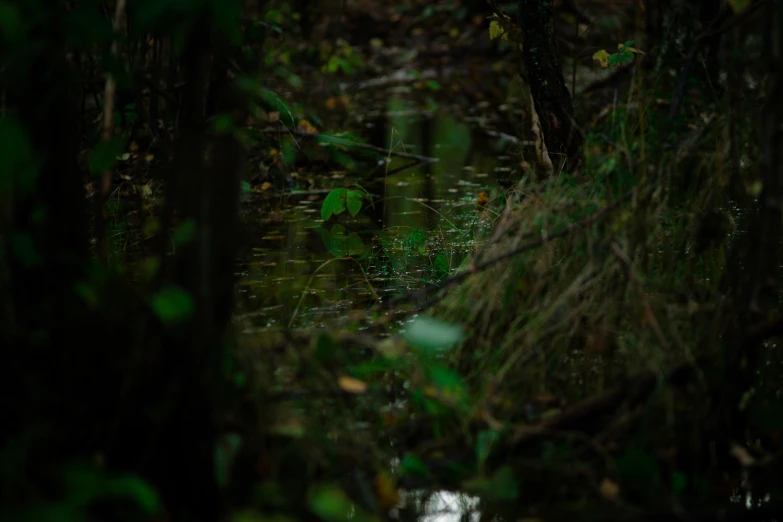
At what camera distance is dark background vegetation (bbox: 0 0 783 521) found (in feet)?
6.31

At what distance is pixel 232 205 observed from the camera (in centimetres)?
198

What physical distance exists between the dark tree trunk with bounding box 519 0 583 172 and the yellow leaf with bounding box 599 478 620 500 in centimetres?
184

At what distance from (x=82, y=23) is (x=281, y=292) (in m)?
1.97

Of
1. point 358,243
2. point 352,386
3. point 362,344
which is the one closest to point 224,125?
point 352,386

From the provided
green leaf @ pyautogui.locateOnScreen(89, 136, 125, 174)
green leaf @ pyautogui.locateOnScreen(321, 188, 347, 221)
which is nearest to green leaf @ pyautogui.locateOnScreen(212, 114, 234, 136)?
green leaf @ pyautogui.locateOnScreen(89, 136, 125, 174)

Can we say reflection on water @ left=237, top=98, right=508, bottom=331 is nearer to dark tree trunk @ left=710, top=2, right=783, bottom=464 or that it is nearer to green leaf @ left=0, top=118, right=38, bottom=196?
green leaf @ left=0, top=118, right=38, bottom=196

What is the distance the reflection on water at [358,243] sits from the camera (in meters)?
→ 3.67

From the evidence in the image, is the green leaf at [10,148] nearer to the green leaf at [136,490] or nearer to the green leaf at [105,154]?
the green leaf at [105,154]

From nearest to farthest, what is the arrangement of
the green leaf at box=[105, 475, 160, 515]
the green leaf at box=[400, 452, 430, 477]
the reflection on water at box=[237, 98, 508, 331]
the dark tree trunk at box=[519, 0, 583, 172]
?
1. the green leaf at box=[105, 475, 160, 515]
2. the green leaf at box=[400, 452, 430, 477]
3. the reflection on water at box=[237, 98, 508, 331]
4. the dark tree trunk at box=[519, 0, 583, 172]

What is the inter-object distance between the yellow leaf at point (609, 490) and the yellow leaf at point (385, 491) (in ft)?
1.59

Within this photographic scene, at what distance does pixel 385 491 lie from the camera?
214cm

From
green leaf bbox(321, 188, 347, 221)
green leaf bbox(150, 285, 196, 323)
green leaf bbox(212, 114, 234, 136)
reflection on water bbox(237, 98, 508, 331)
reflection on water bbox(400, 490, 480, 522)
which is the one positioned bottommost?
Answer: reflection on water bbox(400, 490, 480, 522)

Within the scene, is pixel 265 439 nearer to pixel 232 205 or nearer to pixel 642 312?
pixel 232 205

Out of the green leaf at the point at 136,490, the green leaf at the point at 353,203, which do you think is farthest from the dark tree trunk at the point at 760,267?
the green leaf at the point at 353,203
